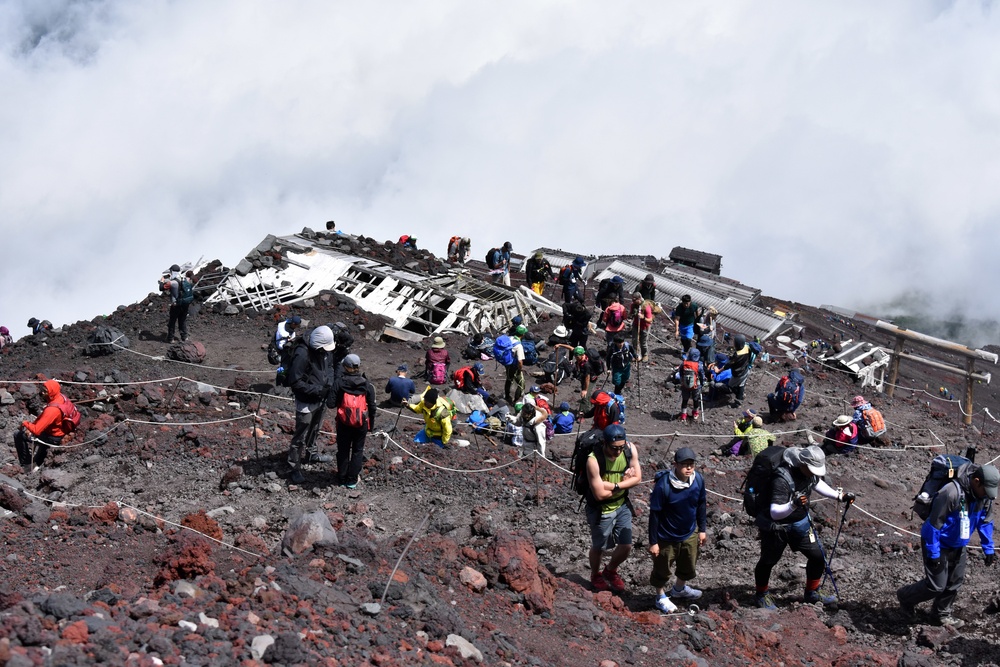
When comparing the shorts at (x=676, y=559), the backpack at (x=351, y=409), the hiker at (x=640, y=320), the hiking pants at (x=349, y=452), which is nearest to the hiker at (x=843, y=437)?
the hiker at (x=640, y=320)

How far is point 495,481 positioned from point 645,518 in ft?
5.99

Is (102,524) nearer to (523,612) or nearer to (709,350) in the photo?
(523,612)

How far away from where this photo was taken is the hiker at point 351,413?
9.48 m

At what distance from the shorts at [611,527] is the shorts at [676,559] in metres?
0.31

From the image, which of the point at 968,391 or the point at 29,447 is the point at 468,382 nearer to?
the point at 29,447

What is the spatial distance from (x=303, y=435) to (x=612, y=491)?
163 inches

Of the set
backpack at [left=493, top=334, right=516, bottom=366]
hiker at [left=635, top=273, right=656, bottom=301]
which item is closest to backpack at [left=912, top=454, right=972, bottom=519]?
backpack at [left=493, top=334, right=516, bottom=366]

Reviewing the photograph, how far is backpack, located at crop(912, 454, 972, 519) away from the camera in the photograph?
773cm

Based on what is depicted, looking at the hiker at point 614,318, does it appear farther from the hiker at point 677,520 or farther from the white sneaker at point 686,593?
the hiker at point 677,520

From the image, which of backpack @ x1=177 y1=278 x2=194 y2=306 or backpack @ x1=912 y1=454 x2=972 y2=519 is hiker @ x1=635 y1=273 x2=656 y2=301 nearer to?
backpack @ x1=177 y1=278 x2=194 y2=306

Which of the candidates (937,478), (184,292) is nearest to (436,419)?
(937,478)

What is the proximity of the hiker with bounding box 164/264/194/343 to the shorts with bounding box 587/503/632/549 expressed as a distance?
11526 mm

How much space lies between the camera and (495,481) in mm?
10789

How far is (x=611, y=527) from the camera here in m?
7.66
